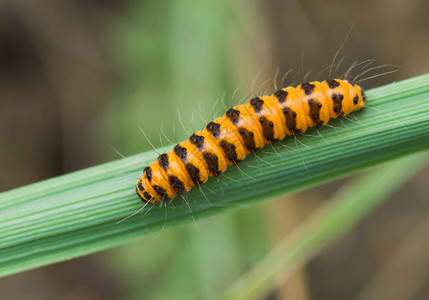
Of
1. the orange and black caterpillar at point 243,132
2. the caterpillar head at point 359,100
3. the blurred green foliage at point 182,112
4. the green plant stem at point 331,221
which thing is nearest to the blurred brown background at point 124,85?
the blurred green foliage at point 182,112

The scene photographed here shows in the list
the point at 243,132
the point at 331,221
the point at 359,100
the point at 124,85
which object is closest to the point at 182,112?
the point at 124,85

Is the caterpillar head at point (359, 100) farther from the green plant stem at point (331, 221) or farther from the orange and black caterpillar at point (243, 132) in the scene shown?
the green plant stem at point (331, 221)

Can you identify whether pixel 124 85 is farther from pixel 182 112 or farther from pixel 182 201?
pixel 182 201

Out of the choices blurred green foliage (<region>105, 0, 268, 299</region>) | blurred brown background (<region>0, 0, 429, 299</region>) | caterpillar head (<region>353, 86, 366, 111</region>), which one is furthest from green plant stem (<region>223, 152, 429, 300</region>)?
blurred brown background (<region>0, 0, 429, 299</region>)

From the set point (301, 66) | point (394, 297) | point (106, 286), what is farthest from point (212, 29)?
point (394, 297)

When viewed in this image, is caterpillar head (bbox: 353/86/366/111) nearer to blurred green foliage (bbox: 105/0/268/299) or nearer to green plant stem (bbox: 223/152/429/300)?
green plant stem (bbox: 223/152/429/300)

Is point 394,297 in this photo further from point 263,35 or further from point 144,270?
point 263,35
